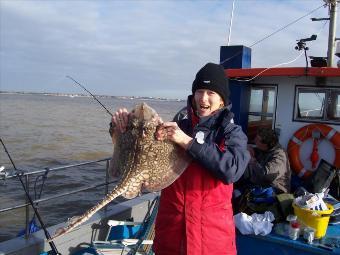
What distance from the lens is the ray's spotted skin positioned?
2.86 m

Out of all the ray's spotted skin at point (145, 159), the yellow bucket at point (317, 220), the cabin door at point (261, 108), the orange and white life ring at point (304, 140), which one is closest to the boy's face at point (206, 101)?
the ray's spotted skin at point (145, 159)

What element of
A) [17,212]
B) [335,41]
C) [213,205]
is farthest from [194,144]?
[17,212]

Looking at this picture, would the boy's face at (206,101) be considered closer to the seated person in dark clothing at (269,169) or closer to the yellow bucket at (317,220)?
the yellow bucket at (317,220)

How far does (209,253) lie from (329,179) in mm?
4013

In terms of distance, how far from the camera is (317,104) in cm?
726

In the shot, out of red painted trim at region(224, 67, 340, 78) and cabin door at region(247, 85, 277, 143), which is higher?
red painted trim at region(224, 67, 340, 78)

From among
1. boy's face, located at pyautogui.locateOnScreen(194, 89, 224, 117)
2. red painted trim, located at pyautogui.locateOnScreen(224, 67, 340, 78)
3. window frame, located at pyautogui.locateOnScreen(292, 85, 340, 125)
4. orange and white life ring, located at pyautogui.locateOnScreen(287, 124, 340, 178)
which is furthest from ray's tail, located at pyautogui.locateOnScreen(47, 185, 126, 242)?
window frame, located at pyautogui.locateOnScreen(292, 85, 340, 125)

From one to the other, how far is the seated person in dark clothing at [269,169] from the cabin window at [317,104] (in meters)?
1.38

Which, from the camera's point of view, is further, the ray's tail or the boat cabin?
the boat cabin

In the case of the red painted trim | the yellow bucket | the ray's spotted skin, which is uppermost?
the red painted trim

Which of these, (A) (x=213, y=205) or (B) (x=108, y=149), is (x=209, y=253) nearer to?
(A) (x=213, y=205)

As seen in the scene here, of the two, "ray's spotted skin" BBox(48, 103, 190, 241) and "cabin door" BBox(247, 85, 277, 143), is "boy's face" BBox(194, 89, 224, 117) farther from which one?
"cabin door" BBox(247, 85, 277, 143)

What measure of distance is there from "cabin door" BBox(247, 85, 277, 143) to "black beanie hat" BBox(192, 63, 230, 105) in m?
4.85

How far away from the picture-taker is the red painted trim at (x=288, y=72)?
261 inches
